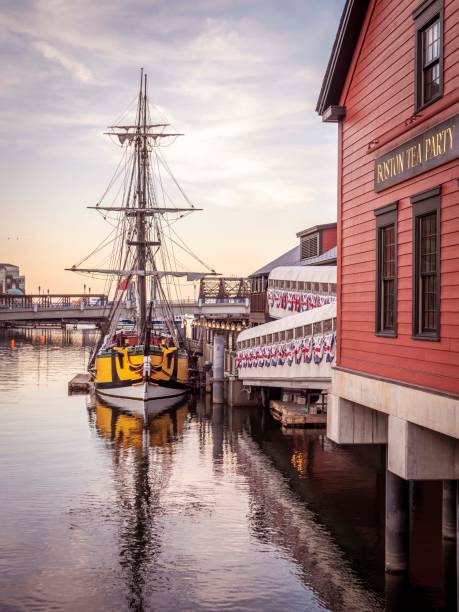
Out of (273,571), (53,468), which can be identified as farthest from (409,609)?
(53,468)

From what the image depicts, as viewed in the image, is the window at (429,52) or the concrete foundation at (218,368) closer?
the window at (429,52)

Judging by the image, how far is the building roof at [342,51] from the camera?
1917cm

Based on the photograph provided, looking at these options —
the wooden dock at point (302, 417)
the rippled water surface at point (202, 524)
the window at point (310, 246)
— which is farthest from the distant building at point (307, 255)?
the rippled water surface at point (202, 524)

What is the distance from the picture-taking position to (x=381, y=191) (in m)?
17.8

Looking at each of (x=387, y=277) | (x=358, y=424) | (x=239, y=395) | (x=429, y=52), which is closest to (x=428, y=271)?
(x=387, y=277)

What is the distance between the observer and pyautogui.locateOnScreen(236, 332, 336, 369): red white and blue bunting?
3575 centimetres

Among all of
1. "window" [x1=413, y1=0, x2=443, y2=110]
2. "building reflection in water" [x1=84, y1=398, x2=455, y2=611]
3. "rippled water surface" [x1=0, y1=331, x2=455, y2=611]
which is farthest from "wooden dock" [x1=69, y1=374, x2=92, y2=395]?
"window" [x1=413, y1=0, x2=443, y2=110]

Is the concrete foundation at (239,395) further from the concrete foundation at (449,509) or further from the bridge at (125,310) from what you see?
the concrete foundation at (449,509)

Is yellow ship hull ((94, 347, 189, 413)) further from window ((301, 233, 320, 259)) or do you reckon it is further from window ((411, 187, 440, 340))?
window ((411, 187, 440, 340))

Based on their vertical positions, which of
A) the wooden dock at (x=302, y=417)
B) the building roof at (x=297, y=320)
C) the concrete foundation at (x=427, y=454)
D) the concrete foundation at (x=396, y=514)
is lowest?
the wooden dock at (x=302, y=417)

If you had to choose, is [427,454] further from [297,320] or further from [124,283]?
[124,283]

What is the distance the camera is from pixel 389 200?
1731 cm

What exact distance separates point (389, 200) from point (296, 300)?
94.8 feet

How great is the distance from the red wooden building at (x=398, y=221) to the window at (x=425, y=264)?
20mm
